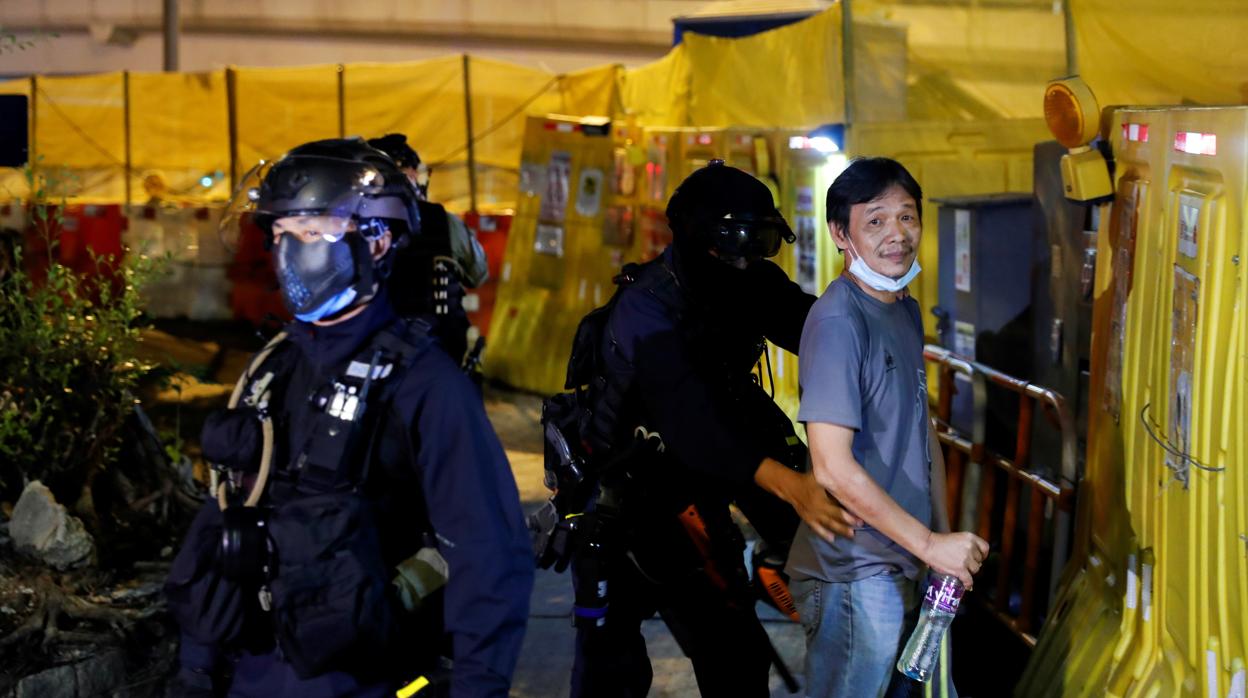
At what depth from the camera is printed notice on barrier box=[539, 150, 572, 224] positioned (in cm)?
1142

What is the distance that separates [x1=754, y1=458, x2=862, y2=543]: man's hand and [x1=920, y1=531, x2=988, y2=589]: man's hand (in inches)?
8.4

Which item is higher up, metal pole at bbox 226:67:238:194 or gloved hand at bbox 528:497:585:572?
metal pole at bbox 226:67:238:194

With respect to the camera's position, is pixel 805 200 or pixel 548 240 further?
pixel 548 240

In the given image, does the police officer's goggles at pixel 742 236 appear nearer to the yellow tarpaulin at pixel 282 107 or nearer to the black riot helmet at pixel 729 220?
the black riot helmet at pixel 729 220

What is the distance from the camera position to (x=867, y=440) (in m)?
3.40

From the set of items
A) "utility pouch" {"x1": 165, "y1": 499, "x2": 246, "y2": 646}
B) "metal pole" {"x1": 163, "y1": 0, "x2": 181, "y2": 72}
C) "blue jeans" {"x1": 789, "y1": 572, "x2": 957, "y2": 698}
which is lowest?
"blue jeans" {"x1": 789, "y1": 572, "x2": 957, "y2": 698}

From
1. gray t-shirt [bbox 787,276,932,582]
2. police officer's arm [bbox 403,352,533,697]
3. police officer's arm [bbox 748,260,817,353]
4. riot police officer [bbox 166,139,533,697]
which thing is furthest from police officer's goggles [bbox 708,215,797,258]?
police officer's arm [bbox 403,352,533,697]

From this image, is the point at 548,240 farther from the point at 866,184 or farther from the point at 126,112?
the point at 126,112

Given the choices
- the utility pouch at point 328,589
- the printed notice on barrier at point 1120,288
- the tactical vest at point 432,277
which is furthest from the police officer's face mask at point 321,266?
the tactical vest at point 432,277

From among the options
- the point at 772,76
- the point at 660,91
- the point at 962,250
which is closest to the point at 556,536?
the point at 962,250

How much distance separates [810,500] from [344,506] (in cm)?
118

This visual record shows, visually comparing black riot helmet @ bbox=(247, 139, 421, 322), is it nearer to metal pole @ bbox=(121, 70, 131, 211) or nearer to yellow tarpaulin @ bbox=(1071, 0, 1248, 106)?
yellow tarpaulin @ bbox=(1071, 0, 1248, 106)

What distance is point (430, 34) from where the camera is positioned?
30.7 meters

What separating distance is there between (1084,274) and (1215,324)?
1.96 metres
